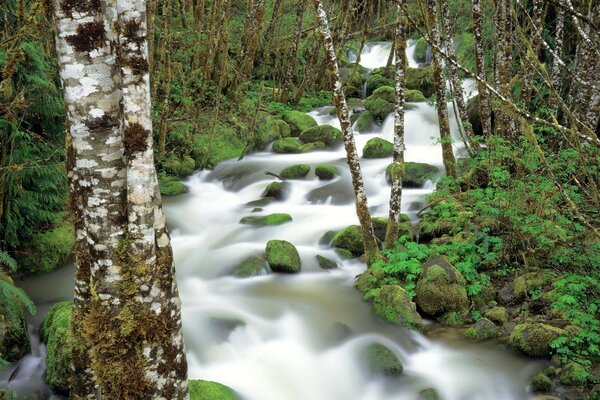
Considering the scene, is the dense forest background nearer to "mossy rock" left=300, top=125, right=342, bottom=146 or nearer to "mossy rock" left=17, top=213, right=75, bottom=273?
"mossy rock" left=17, top=213, right=75, bottom=273

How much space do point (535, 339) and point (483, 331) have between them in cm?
64

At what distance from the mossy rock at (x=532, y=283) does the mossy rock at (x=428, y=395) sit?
2.15 metres

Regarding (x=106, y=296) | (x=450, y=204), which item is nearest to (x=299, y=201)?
(x=450, y=204)

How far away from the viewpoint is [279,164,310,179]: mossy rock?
12023 mm

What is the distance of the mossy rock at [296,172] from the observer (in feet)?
39.4

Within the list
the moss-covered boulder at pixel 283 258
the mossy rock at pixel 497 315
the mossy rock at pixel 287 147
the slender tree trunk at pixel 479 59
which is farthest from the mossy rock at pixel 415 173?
the mossy rock at pixel 497 315

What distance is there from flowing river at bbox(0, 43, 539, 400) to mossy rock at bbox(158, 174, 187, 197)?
1.10 ft

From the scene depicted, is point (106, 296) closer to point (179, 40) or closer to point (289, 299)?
point (289, 299)

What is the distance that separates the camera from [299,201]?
11164 millimetres

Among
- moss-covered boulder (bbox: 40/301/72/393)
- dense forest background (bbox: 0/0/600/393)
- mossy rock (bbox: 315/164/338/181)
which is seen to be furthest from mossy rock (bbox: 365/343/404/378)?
mossy rock (bbox: 315/164/338/181)

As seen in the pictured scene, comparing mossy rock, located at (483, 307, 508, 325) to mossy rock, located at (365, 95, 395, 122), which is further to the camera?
mossy rock, located at (365, 95, 395, 122)

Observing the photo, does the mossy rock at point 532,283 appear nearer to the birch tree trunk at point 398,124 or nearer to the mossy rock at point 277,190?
the birch tree trunk at point 398,124

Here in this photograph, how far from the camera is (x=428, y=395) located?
17.8ft

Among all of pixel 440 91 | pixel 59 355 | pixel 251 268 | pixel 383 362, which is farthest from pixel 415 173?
pixel 59 355
